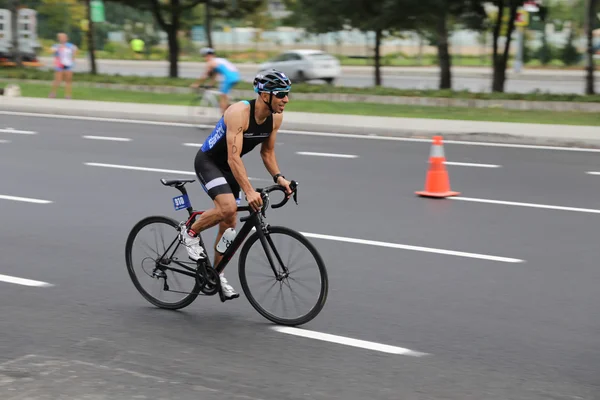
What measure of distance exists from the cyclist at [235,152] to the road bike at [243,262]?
0.08 meters

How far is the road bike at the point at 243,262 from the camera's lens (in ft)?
21.4

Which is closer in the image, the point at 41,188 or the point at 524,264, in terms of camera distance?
the point at 524,264

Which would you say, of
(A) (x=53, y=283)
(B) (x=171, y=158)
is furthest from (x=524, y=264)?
(B) (x=171, y=158)

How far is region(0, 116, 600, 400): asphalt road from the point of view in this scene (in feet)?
18.1

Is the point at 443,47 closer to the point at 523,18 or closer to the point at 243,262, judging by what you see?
the point at 523,18

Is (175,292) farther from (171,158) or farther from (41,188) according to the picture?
(171,158)

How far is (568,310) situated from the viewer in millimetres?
7039

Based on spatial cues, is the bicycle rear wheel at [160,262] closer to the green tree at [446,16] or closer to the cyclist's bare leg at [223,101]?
the cyclist's bare leg at [223,101]

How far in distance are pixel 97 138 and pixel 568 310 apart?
43.3 ft

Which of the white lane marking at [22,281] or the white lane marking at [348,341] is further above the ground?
the white lane marking at [22,281]

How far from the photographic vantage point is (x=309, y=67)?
40.2 m

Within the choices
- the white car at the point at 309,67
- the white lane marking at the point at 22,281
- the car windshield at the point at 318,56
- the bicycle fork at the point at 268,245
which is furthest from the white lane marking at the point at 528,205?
the car windshield at the point at 318,56

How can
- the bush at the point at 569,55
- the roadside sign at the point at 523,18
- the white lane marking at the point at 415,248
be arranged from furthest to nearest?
1. the bush at the point at 569,55
2. the roadside sign at the point at 523,18
3. the white lane marking at the point at 415,248

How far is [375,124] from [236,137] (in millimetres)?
13870
